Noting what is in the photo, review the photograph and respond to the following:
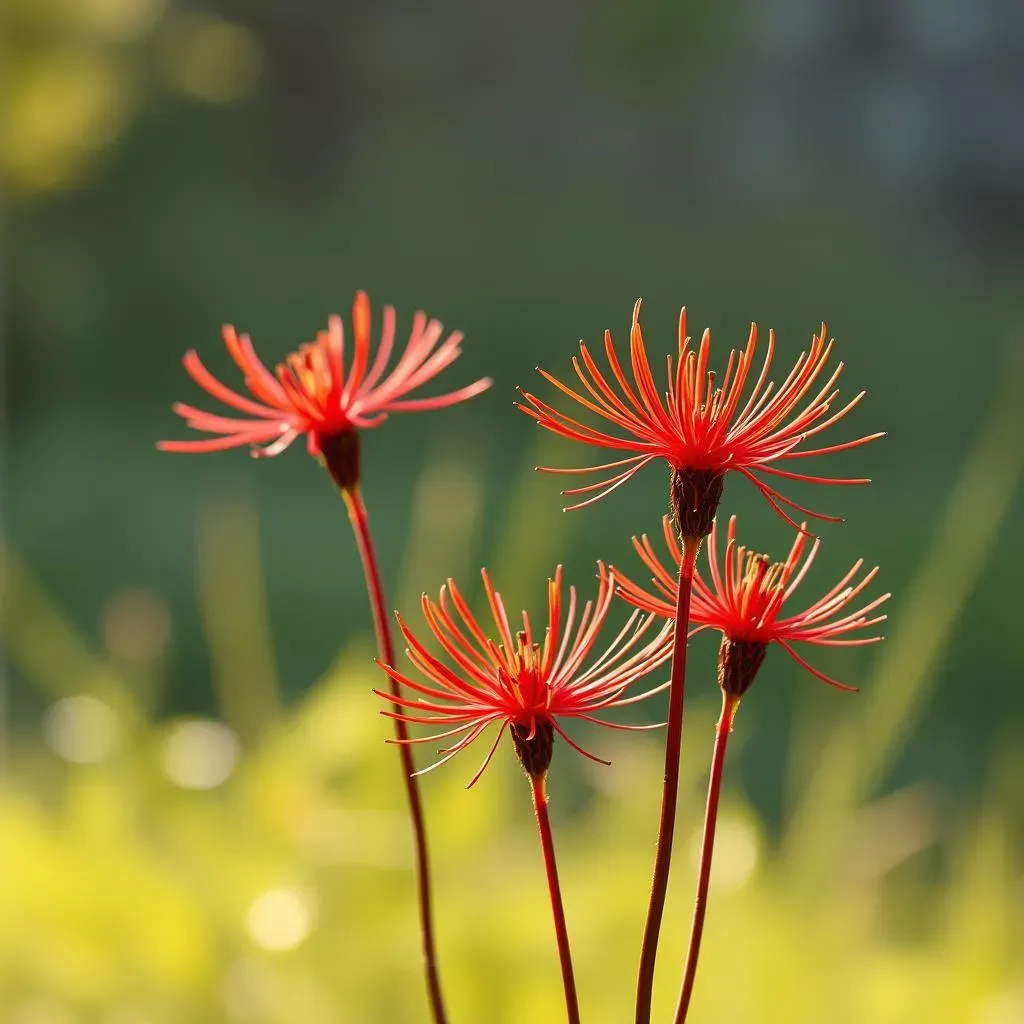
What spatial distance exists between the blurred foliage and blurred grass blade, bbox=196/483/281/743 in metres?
0.23

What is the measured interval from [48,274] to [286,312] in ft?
1.34

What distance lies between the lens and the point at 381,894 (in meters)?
0.58

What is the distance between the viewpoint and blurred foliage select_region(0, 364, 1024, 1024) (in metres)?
0.50

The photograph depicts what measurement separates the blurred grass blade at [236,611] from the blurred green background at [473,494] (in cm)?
1

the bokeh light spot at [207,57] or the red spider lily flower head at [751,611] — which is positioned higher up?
the bokeh light spot at [207,57]

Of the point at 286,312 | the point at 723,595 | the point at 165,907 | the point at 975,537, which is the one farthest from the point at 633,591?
the point at 286,312

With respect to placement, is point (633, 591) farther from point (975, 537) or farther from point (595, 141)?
point (595, 141)

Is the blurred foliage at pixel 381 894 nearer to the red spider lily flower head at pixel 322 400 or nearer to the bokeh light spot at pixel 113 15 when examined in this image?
the red spider lily flower head at pixel 322 400

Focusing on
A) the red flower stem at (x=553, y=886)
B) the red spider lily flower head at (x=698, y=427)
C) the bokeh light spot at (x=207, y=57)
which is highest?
the bokeh light spot at (x=207, y=57)

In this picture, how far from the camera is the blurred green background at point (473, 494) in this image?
54cm

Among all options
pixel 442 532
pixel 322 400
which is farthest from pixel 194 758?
pixel 322 400

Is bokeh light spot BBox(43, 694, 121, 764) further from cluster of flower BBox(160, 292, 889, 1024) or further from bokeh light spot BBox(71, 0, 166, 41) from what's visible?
bokeh light spot BBox(71, 0, 166, 41)

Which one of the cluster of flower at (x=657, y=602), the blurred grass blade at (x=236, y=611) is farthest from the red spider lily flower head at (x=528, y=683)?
the blurred grass blade at (x=236, y=611)

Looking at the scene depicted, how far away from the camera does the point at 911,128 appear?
2.31 metres
